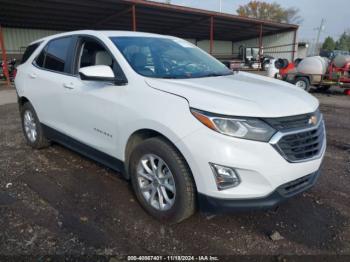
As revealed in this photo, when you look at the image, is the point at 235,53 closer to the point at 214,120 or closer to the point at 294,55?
the point at 294,55

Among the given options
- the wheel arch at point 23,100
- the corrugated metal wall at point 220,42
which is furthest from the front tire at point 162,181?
the corrugated metal wall at point 220,42

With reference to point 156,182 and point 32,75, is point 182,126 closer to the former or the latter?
point 156,182

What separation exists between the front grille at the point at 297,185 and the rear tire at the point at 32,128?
3.61 m

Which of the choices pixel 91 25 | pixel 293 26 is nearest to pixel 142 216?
pixel 91 25

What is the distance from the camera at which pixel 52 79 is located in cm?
395

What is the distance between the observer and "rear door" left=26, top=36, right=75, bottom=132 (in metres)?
3.79

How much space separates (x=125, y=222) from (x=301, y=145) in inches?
68.1

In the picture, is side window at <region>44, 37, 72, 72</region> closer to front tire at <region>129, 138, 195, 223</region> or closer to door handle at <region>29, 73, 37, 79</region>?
door handle at <region>29, 73, 37, 79</region>

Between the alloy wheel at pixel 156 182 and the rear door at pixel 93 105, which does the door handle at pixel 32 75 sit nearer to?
the rear door at pixel 93 105

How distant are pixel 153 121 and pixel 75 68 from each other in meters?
1.66

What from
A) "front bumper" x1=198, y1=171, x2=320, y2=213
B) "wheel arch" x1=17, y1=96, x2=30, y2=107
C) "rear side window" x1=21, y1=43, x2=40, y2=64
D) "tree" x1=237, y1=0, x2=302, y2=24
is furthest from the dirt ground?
"tree" x1=237, y1=0, x2=302, y2=24

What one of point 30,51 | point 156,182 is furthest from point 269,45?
point 156,182

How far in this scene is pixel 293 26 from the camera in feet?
90.4

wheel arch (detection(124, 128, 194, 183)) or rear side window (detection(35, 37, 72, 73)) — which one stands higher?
rear side window (detection(35, 37, 72, 73))
